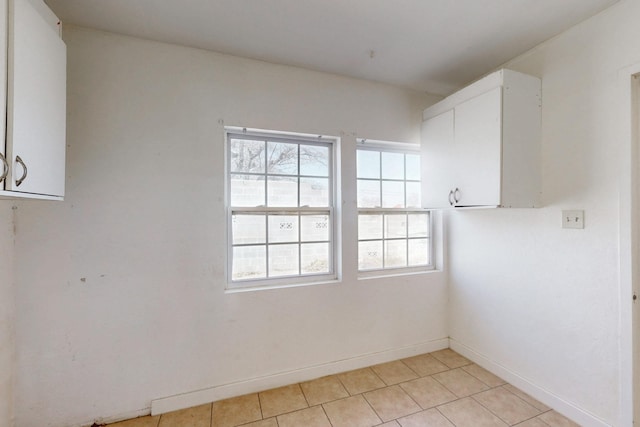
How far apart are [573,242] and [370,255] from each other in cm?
142

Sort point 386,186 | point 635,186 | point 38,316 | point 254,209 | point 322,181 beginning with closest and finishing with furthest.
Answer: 1. point 635,186
2. point 38,316
3. point 254,209
4. point 322,181
5. point 386,186

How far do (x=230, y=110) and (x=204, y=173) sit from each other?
0.51 meters

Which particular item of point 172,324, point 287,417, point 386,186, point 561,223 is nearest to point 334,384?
point 287,417

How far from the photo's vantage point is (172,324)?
1.89 m

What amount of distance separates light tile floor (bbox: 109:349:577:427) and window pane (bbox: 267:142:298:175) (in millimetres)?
1715

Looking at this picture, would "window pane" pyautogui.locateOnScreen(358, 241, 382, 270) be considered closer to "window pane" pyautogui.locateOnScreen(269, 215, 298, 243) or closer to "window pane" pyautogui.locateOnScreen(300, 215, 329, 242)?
"window pane" pyautogui.locateOnScreen(300, 215, 329, 242)

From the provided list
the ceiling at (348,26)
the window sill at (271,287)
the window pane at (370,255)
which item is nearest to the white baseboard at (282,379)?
the window sill at (271,287)

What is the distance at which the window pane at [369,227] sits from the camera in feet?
8.25

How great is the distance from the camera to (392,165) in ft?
8.77

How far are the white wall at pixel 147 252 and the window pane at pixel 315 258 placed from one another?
0.17 metres

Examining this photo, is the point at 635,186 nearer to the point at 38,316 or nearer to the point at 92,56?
the point at 92,56

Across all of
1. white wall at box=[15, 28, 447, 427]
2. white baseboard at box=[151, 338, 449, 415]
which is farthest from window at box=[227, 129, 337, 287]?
white baseboard at box=[151, 338, 449, 415]

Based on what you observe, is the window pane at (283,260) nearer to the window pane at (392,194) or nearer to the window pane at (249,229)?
the window pane at (249,229)

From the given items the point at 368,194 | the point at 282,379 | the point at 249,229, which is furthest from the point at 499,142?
the point at 282,379
